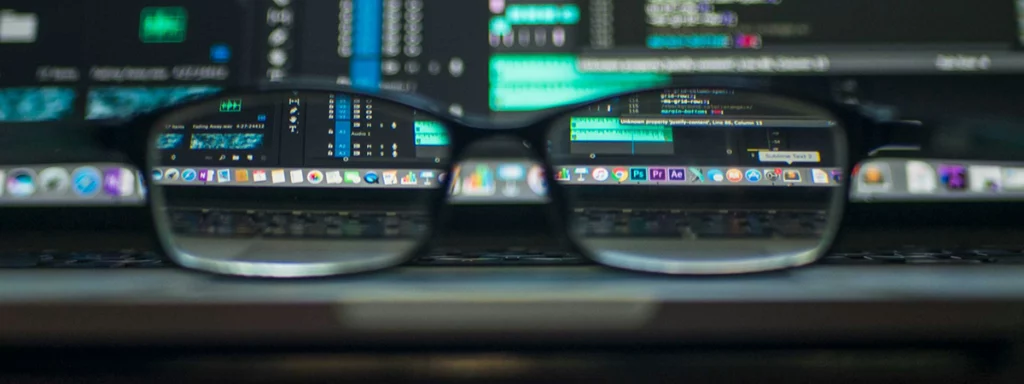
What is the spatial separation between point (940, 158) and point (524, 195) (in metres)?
0.23

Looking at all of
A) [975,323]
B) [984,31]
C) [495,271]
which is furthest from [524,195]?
[984,31]

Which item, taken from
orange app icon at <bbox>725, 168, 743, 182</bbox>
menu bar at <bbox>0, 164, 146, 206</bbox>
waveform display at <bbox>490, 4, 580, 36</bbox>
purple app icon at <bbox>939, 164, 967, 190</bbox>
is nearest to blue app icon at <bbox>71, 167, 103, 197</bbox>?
menu bar at <bbox>0, 164, 146, 206</bbox>

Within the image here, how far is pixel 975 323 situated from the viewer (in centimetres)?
18

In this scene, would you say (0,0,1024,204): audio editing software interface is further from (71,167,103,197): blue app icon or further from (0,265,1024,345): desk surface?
(0,265,1024,345): desk surface

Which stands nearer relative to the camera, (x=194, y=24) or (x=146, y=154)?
(x=146, y=154)

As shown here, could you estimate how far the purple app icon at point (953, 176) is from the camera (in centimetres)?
30

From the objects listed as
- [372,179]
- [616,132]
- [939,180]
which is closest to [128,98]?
[372,179]

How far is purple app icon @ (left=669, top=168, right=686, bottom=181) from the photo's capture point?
29 centimetres

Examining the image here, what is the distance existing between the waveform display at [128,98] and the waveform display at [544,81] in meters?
0.18

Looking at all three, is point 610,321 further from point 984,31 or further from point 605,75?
point 984,31

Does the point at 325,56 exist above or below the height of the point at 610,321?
above

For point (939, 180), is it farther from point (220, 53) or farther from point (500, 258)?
point (220, 53)

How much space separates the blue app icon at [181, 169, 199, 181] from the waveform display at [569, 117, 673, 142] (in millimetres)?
206

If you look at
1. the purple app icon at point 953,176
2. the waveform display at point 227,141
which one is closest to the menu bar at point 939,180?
the purple app icon at point 953,176
